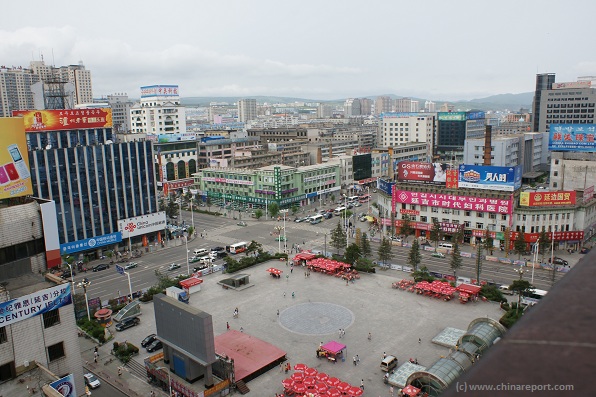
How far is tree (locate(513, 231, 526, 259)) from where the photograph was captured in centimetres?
4309

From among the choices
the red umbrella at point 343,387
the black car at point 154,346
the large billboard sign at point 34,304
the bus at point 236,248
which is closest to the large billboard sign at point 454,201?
the bus at point 236,248

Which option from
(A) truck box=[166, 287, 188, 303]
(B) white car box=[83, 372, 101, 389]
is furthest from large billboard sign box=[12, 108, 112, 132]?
(B) white car box=[83, 372, 101, 389]

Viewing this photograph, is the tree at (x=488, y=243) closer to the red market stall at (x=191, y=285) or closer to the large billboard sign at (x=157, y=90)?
the red market stall at (x=191, y=285)

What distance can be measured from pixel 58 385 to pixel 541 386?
62.9 ft

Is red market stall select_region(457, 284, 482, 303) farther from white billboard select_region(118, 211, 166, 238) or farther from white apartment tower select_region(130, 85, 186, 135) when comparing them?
white apartment tower select_region(130, 85, 186, 135)

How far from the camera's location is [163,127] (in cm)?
9769

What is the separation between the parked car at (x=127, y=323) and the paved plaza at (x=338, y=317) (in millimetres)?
660

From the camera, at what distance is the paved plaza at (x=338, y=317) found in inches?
1051

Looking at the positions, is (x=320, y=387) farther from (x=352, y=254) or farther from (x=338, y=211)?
(x=338, y=211)

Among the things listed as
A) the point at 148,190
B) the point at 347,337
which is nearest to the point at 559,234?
the point at 347,337

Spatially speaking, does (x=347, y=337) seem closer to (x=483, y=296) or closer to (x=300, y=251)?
(x=483, y=296)

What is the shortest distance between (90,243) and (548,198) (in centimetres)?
4486

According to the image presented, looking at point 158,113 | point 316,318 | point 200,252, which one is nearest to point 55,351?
point 316,318

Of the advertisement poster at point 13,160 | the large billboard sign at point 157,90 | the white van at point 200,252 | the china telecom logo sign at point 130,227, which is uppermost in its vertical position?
the large billboard sign at point 157,90
